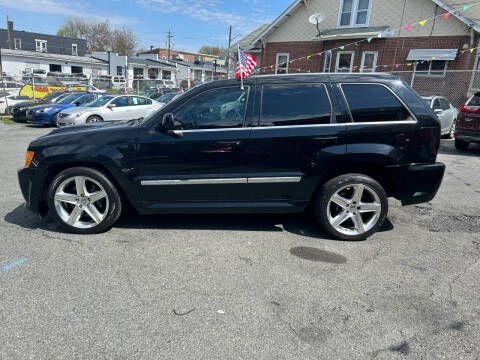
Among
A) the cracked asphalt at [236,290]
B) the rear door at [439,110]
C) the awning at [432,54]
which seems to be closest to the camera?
the cracked asphalt at [236,290]

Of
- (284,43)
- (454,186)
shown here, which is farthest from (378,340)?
(284,43)

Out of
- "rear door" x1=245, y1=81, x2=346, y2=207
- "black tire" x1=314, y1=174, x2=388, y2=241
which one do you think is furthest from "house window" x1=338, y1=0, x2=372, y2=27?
"black tire" x1=314, y1=174, x2=388, y2=241

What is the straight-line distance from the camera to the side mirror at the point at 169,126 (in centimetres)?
339

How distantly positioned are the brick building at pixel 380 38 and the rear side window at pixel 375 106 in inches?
467

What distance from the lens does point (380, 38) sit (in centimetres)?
1675

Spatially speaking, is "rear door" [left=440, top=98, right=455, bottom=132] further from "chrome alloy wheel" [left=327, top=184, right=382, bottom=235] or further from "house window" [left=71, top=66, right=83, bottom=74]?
"house window" [left=71, top=66, right=83, bottom=74]

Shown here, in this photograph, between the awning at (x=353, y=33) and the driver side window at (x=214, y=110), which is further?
the awning at (x=353, y=33)

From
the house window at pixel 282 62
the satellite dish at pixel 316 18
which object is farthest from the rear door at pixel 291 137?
the house window at pixel 282 62

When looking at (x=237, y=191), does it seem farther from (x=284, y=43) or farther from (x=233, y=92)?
(x=284, y=43)

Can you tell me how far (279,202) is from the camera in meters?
3.71

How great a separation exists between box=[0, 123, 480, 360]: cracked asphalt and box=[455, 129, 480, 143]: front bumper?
5.61 meters

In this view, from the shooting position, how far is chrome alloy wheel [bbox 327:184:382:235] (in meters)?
3.65

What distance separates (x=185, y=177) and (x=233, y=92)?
1.10 meters

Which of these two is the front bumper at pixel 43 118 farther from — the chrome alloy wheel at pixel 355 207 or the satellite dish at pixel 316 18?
the satellite dish at pixel 316 18
